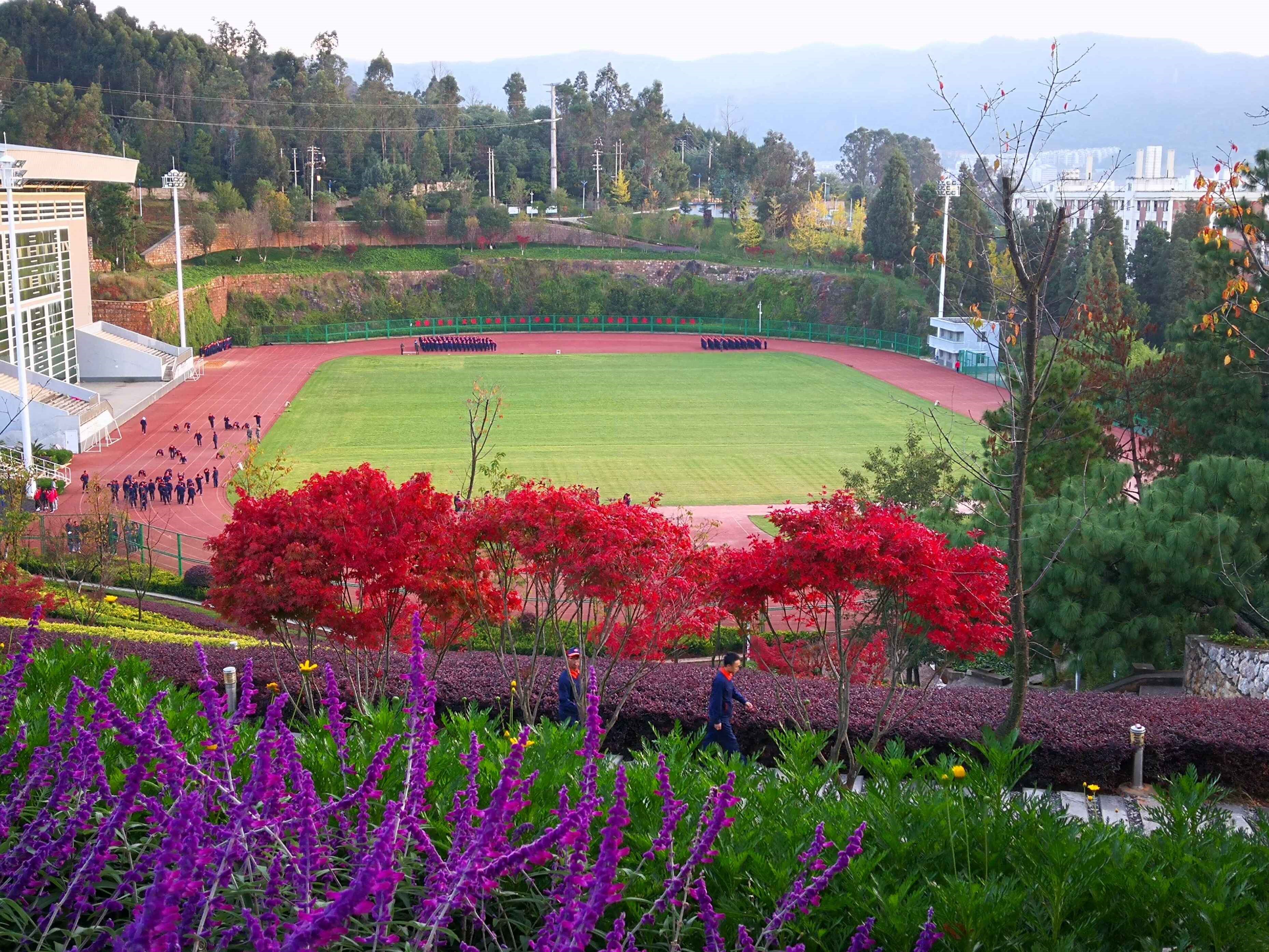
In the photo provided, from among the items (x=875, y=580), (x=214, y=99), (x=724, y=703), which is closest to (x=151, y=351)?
(x=724, y=703)

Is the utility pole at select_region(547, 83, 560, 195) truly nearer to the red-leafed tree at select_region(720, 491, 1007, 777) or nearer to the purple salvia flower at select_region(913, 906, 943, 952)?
the red-leafed tree at select_region(720, 491, 1007, 777)

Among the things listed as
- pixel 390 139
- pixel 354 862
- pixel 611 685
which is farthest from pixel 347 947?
pixel 390 139

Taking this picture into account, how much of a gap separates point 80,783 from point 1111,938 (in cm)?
378

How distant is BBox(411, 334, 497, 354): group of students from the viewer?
6322 cm

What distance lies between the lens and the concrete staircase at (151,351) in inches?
1966

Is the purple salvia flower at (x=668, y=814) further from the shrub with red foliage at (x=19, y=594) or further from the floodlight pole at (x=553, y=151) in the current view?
the floodlight pole at (x=553, y=151)

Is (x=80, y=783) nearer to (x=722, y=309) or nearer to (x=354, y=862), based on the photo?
(x=354, y=862)

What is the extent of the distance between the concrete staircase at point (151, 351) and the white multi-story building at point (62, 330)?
0.07m

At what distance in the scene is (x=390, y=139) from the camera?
97.0 meters

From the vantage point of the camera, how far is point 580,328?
72000 mm

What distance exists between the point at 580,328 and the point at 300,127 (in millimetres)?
35873

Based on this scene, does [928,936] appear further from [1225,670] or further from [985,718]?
[1225,670]

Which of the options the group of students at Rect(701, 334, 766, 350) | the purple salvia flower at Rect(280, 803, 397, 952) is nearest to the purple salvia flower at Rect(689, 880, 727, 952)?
the purple salvia flower at Rect(280, 803, 397, 952)

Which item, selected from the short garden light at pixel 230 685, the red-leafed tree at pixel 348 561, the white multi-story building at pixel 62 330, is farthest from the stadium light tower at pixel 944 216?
the short garden light at pixel 230 685
